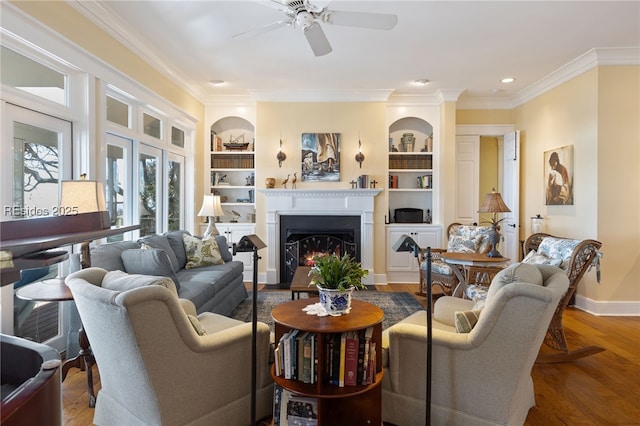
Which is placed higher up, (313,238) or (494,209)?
(494,209)

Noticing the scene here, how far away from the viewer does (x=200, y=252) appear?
399 cm

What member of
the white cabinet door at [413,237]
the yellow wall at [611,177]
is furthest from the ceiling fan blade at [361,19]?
the white cabinet door at [413,237]

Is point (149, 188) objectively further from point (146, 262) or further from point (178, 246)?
point (146, 262)

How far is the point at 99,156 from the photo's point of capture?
304 cm

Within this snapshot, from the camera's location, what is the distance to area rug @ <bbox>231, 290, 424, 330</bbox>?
373 cm

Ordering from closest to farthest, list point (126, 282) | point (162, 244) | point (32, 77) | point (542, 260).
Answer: point (126, 282) < point (32, 77) < point (542, 260) < point (162, 244)

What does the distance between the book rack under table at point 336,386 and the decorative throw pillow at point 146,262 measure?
1.34 metres

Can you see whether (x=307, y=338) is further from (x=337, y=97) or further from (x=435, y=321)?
(x=337, y=97)

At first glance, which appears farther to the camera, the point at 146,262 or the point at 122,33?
the point at 122,33

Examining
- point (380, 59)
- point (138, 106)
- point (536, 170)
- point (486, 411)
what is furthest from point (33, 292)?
point (536, 170)

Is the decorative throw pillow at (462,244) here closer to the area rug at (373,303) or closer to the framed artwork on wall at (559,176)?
the area rug at (373,303)

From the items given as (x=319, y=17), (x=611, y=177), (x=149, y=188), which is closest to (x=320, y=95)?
(x=319, y=17)

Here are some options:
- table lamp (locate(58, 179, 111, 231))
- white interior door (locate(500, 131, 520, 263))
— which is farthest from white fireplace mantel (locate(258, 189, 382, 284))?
table lamp (locate(58, 179, 111, 231))

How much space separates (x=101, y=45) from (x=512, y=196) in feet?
18.8
